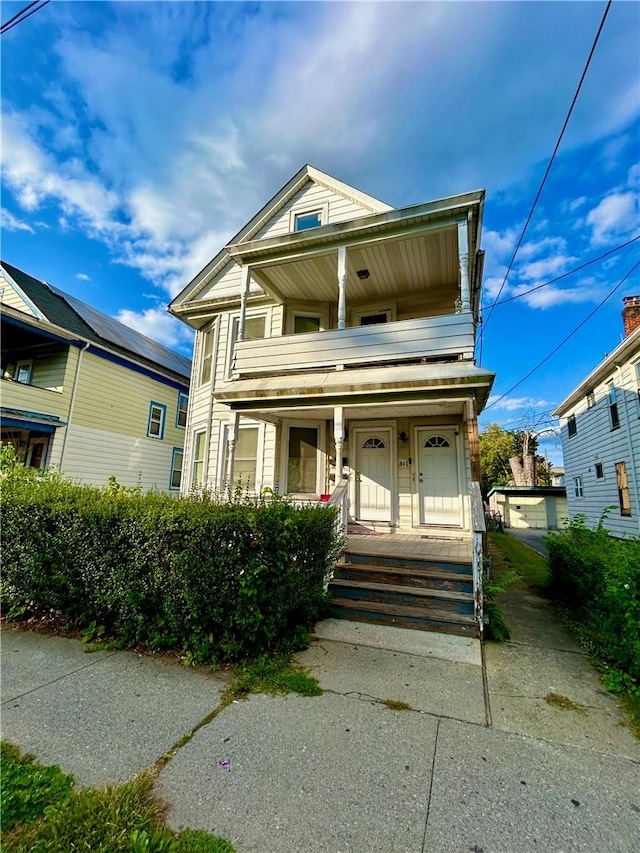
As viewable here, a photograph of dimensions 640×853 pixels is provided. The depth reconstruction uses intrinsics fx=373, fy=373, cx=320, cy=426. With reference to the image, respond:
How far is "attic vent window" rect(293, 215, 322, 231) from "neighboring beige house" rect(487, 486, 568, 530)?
71.8ft

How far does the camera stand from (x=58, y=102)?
627 cm

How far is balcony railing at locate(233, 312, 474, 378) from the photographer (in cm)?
679

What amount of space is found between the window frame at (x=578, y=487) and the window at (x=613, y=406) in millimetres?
4309

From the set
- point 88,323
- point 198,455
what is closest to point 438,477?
point 198,455

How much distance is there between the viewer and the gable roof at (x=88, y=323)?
506 inches

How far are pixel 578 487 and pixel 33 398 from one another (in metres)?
21.1

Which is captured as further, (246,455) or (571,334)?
(571,334)

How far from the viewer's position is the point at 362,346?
24.5ft

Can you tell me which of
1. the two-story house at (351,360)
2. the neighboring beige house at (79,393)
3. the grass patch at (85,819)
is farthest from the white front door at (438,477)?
the neighboring beige house at (79,393)

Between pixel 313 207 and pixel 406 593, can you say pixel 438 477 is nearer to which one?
pixel 406 593

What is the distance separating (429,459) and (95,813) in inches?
297

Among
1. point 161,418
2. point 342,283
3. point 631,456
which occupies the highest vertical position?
point 342,283

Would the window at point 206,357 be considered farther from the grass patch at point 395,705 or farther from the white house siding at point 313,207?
the grass patch at point 395,705

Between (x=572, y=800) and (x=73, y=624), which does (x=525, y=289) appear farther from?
(x=73, y=624)
